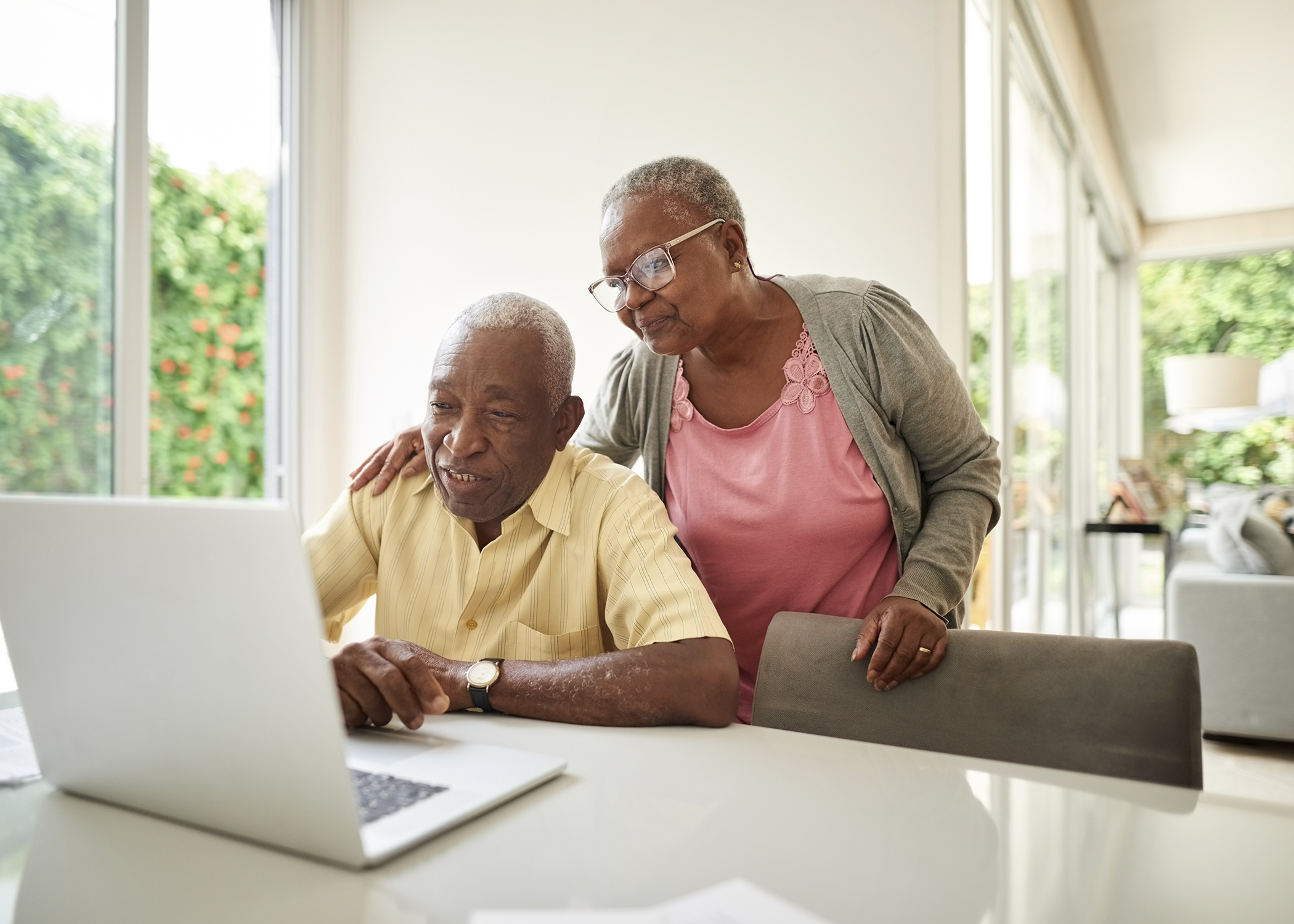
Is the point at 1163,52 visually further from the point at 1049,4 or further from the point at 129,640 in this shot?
the point at 129,640

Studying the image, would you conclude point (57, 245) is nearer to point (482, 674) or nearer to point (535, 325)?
point (535, 325)

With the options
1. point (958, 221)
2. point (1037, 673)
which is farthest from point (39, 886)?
point (958, 221)

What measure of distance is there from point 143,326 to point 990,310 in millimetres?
2555

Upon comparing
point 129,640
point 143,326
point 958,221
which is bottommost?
point 129,640

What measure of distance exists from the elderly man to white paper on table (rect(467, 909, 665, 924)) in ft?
1.97

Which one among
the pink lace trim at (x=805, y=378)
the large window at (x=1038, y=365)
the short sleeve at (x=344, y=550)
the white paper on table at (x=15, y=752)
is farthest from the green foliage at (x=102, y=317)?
the large window at (x=1038, y=365)

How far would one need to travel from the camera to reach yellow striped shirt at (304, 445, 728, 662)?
4.47ft

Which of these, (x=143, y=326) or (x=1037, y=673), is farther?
(x=143, y=326)

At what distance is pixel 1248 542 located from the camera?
3.84 m

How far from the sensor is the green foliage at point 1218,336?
7.78 m

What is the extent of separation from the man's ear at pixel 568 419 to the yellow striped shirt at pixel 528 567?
28mm

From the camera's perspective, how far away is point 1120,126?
603 cm

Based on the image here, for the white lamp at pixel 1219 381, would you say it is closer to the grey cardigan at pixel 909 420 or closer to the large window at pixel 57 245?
the grey cardigan at pixel 909 420

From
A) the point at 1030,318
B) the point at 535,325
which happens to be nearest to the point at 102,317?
the point at 535,325
